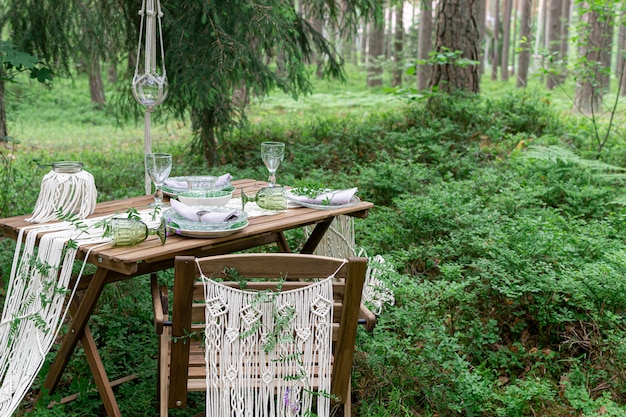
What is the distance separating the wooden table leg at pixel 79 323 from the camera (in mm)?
2455

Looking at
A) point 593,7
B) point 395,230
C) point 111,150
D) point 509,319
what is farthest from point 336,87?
point 509,319

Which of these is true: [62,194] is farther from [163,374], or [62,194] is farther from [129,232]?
[163,374]

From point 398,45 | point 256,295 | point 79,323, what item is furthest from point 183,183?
point 398,45

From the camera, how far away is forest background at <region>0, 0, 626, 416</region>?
3016 mm

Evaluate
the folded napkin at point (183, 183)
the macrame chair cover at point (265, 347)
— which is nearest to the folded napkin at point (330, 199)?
the folded napkin at point (183, 183)

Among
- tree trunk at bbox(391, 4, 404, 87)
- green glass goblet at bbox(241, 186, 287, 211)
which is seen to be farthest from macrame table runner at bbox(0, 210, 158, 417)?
tree trunk at bbox(391, 4, 404, 87)

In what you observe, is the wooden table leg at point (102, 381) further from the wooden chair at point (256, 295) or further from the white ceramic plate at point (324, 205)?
the white ceramic plate at point (324, 205)

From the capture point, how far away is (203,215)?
8.52 ft

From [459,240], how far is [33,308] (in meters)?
2.72

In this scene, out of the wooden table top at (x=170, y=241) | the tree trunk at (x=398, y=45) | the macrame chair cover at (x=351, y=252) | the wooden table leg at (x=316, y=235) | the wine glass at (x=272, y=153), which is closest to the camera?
the wooden table top at (x=170, y=241)

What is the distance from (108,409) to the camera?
2596 mm

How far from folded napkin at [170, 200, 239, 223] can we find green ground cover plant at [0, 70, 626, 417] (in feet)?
3.19

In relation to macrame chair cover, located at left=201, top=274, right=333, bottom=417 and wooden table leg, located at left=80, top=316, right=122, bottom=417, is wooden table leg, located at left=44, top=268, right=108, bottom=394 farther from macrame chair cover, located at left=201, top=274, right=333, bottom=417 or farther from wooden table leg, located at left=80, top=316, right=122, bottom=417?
macrame chair cover, located at left=201, top=274, right=333, bottom=417

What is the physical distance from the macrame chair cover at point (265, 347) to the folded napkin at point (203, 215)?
0.55 m
